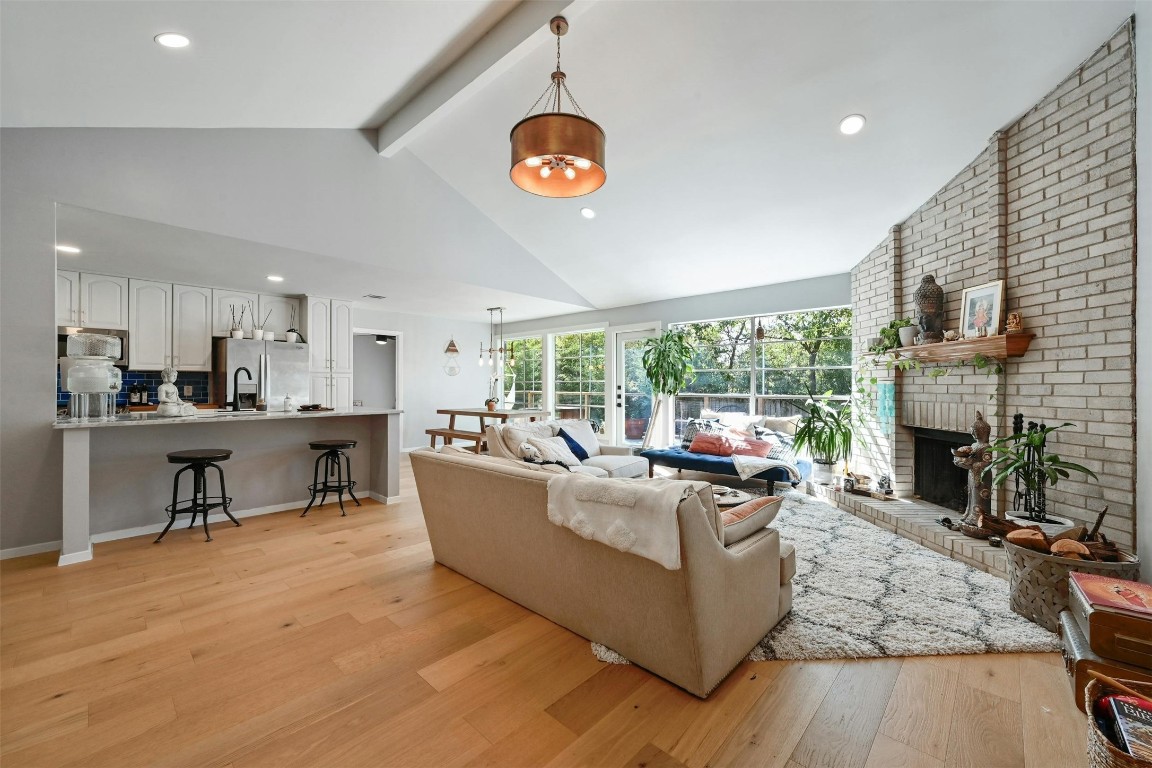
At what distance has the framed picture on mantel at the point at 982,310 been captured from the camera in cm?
315

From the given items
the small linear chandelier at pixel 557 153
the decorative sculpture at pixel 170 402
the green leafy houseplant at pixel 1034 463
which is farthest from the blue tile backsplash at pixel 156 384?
the green leafy houseplant at pixel 1034 463

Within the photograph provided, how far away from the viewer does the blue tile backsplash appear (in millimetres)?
5176

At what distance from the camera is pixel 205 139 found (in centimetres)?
365

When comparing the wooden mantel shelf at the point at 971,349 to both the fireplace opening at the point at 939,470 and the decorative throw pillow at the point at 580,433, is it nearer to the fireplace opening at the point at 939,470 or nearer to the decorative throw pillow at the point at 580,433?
the fireplace opening at the point at 939,470

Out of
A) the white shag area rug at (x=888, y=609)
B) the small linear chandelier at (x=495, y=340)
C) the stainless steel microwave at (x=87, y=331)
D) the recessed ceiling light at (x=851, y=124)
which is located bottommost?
the white shag area rug at (x=888, y=609)

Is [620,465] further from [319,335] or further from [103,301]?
[103,301]

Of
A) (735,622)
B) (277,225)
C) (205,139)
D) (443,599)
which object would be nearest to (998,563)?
(735,622)

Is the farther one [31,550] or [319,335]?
[319,335]

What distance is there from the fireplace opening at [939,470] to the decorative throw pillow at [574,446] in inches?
115

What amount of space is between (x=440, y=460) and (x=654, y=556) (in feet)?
5.01

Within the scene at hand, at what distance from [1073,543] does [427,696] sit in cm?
290

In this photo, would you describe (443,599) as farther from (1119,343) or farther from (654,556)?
(1119,343)

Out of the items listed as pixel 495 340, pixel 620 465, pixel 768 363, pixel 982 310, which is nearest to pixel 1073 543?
pixel 982 310

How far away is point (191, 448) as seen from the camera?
3.84 metres
